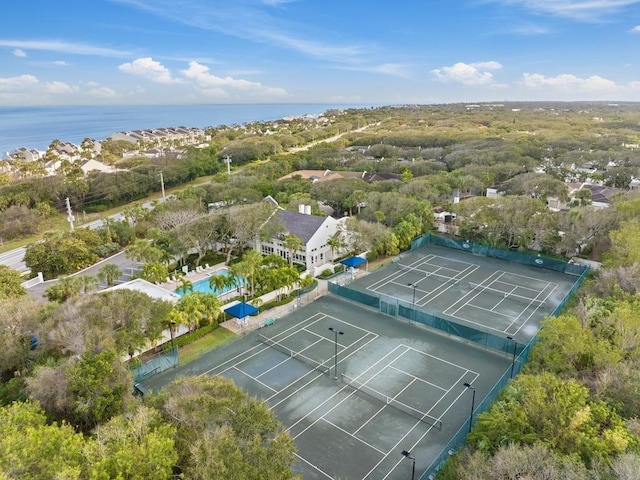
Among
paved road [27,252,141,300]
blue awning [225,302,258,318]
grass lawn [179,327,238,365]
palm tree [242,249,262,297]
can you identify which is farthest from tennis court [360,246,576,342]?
paved road [27,252,141,300]

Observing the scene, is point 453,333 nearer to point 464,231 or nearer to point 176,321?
point 176,321

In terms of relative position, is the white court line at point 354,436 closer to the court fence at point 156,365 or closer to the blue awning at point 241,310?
the court fence at point 156,365

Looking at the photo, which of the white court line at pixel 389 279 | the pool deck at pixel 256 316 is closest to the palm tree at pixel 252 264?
the pool deck at pixel 256 316

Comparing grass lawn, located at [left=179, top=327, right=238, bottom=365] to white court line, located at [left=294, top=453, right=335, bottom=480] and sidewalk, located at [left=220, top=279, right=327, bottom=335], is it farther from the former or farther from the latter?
white court line, located at [left=294, top=453, right=335, bottom=480]

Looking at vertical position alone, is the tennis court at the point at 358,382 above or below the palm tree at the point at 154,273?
below

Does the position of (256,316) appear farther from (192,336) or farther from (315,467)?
(315,467)

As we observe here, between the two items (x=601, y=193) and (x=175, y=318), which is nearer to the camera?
(x=175, y=318)

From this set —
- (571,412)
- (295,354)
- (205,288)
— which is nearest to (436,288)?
(295,354)
